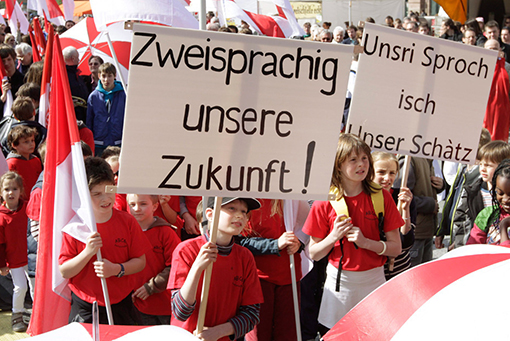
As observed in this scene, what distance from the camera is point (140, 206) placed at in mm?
3426

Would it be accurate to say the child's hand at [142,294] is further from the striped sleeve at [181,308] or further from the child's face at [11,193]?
the child's face at [11,193]

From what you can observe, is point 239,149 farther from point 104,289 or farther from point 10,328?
point 10,328

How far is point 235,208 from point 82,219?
0.83m

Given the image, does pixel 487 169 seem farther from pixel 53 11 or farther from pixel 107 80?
pixel 53 11

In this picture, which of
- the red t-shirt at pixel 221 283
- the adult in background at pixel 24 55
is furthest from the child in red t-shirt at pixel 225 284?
the adult in background at pixel 24 55

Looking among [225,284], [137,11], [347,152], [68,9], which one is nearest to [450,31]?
[68,9]

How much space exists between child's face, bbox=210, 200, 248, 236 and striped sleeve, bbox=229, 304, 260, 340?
37cm

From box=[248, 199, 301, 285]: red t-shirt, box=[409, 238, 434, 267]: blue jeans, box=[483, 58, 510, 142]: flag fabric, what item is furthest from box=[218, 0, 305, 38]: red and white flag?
box=[248, 199, 301, 285]: red t-shirt

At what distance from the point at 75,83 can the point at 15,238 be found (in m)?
3.49

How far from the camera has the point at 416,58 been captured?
343cm

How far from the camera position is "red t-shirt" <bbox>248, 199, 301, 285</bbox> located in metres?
3.40

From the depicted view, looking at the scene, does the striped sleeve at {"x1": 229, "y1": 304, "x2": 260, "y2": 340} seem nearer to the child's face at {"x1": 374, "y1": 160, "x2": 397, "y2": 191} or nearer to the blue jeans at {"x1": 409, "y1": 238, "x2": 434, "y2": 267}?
the child's face at {"x1": 374, "y1": 160, "x2": 397, "y2": 191}

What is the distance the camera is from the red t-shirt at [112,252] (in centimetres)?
298

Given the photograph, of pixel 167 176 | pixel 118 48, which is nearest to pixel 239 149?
pixel 167 176
